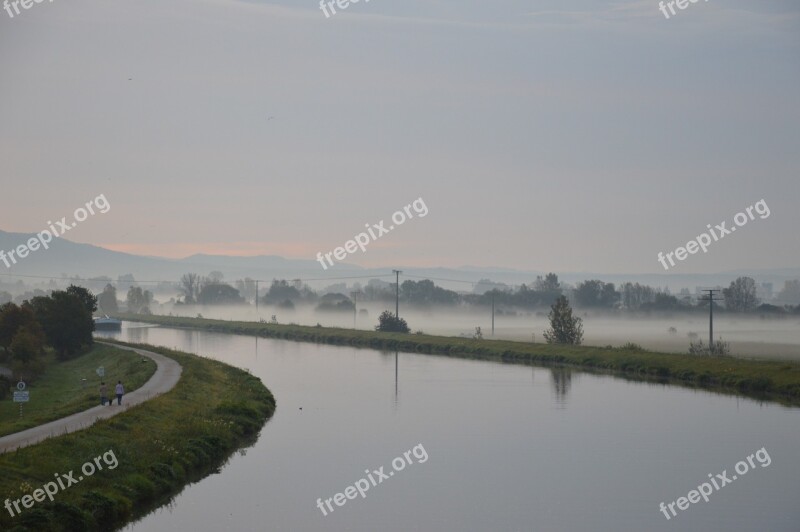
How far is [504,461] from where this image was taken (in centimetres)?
3091

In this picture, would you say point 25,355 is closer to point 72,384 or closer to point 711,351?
point 72,384

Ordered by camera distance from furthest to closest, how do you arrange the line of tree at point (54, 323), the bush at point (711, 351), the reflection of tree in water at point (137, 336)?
the reflection of tree in water at point (137, 336), the line of tree at point (54, 323), the bush at point (711, 351)

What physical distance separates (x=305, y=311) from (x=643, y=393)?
143m

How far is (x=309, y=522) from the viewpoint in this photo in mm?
23875

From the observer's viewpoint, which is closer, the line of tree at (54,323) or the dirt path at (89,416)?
the dirt path at (89,416)

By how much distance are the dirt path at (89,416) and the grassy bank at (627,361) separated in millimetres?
25895

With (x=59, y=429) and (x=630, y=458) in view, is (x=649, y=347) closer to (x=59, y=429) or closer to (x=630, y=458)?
(x=630, y=458)

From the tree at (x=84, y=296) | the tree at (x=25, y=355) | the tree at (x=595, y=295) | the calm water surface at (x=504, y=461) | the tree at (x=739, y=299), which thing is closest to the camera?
the calm water surface at (x=504, y=461)

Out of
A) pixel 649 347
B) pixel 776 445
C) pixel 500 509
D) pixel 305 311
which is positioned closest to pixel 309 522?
pixel 500 509

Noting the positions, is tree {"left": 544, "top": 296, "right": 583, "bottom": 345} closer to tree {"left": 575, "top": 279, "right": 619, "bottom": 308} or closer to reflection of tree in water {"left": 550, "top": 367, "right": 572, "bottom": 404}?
reflection of tree in water {"left": 550, "top": 367, "right": 572, "bottom": 404}

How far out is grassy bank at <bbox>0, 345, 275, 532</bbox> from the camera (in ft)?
71.4

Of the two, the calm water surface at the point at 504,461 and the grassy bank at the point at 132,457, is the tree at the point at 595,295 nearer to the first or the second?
the calm water surface at the point at 504,461

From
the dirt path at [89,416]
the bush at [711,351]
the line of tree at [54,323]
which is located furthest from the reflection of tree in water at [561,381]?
the line of tree at [54,323]

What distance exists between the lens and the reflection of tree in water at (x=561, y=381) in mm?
48344
